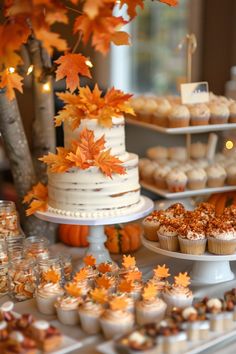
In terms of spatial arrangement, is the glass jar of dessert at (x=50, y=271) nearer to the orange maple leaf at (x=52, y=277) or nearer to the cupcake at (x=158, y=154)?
the orange maple leaf at (x=52, y=277)

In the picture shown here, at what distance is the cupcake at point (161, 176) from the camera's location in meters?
2.59

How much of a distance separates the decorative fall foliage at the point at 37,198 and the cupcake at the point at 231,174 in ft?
2.62

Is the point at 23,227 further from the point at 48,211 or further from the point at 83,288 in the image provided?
the point at 83,288

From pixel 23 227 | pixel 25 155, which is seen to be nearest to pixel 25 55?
pixel 25 155

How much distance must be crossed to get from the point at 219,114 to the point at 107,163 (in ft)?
2.36

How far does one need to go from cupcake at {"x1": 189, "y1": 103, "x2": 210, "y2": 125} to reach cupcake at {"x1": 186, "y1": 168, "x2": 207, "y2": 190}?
0.20 meters

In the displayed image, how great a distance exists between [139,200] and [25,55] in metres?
0.85

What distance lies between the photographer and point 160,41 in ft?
23.2

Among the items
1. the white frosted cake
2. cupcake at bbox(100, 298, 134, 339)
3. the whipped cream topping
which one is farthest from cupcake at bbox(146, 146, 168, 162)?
cupcake at bbox(100, 298, 134, 339)

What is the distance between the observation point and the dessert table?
1.62 meters

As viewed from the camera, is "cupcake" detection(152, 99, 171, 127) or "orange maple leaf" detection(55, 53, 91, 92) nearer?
"orange maple leaf" detection(55, 53, 91, 92)

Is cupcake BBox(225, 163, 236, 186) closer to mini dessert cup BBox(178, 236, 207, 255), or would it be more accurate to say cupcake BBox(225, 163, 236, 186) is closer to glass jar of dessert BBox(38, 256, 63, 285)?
mini dessert cup BBox(178, 236, 207, 255)

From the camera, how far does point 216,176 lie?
101 inches

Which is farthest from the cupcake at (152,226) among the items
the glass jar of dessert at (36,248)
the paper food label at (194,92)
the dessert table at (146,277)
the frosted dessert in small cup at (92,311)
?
the paper food label at (194,92)
